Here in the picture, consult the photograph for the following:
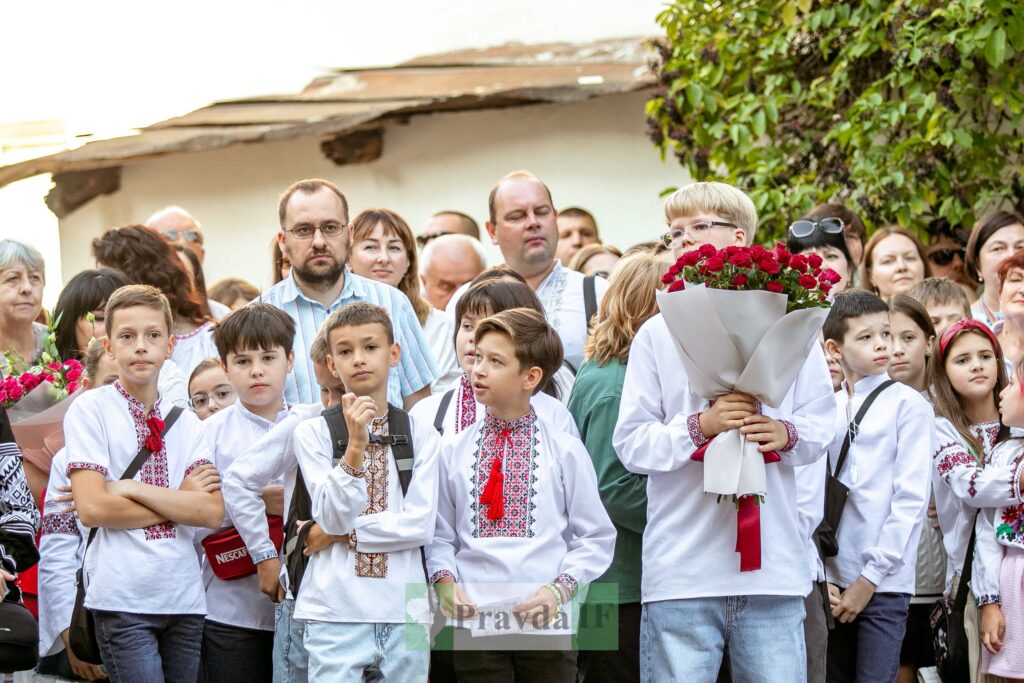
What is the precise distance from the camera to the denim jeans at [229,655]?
17.6 ft

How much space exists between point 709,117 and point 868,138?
1222mm

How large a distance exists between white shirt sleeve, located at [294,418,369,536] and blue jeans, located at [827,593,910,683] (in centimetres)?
196

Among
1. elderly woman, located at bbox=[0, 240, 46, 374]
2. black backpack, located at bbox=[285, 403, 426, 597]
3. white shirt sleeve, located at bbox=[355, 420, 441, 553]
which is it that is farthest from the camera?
elderly woman, located at bbox=[0, 240, 46, 374]

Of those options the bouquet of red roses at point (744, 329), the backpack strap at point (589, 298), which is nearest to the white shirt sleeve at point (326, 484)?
the bouquet of red roses at point (744, 329)

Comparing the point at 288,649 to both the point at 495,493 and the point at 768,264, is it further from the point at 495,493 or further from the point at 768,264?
the point at 768,264

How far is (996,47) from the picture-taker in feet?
24.3

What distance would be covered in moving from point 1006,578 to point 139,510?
3263mm

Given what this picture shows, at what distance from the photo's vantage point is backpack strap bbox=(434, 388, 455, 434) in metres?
5.30

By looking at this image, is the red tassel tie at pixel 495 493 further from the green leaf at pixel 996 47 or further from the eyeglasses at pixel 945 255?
the eyeglasses at pixel 945 255

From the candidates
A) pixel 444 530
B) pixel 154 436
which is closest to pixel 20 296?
pixel 154 436

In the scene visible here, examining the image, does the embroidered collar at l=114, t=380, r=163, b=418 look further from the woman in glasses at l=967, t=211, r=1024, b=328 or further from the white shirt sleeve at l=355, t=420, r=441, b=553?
Answer: the woman in glasses at l=967, t=211, r=1024, b=328

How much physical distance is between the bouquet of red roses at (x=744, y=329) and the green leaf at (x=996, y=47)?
3.56m

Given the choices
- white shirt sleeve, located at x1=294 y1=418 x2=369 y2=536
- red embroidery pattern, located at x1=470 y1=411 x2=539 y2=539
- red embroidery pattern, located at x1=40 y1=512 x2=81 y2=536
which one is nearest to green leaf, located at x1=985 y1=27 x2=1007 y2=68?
red embroidery pattern, located at x1=470 y1=411 x2=539 y2=539

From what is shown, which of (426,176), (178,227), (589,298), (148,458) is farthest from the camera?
(426,176)
